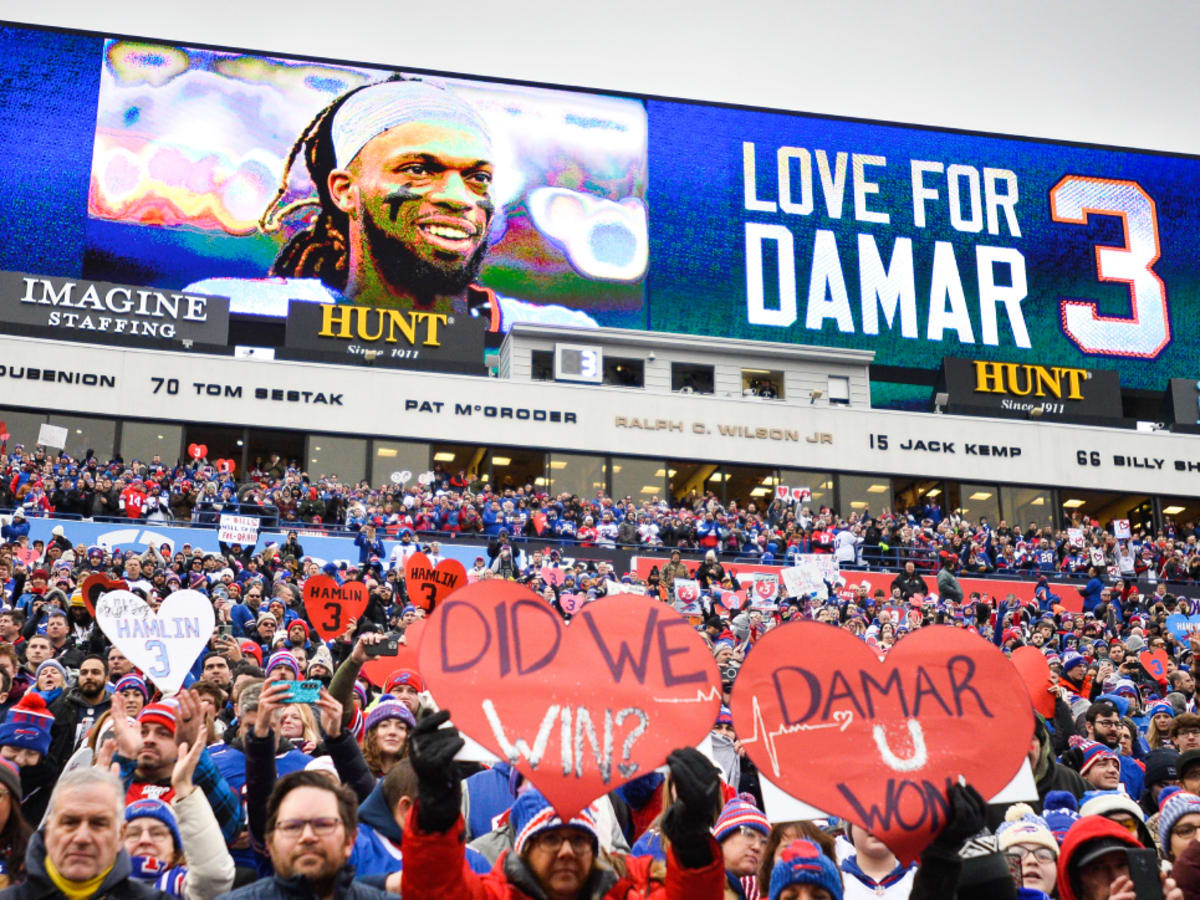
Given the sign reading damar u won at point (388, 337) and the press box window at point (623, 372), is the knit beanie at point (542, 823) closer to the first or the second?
the sign reading damar u won at point (388, 337)

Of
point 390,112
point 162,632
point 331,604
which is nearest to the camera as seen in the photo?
point 162,632

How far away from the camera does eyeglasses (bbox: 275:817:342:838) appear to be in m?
3.93

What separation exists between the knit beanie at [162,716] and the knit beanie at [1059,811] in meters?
3.68

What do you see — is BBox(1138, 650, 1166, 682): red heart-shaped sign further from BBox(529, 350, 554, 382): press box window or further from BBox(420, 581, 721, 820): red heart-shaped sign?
BBox(529, 350, 554, 382): press box window

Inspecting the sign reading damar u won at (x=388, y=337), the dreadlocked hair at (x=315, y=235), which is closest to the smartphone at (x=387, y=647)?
the sign reading damar u won at (x=388, y=337)

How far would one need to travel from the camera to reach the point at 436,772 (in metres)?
3.63

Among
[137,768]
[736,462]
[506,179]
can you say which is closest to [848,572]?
[736,462]

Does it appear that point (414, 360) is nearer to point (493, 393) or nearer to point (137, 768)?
point (493, 393)

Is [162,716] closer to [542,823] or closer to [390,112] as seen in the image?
[542,823]

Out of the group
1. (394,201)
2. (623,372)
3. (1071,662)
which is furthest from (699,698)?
(394,201)

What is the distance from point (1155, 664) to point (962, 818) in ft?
37.6

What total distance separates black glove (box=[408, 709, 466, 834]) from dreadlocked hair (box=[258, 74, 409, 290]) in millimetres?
37165

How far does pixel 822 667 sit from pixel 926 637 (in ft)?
1.28

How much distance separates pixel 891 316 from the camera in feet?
141
